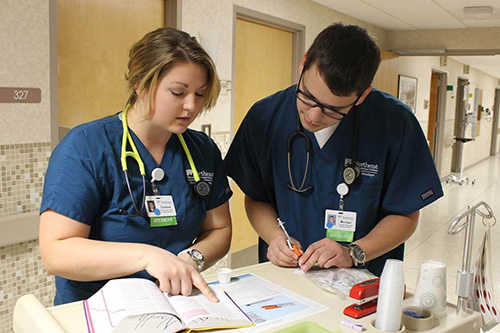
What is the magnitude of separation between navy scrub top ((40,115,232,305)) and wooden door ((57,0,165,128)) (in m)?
1.44

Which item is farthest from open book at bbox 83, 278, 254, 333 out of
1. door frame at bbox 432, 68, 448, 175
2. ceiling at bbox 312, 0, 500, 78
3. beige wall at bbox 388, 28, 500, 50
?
door frame at bbox 432, 68, 448, 175

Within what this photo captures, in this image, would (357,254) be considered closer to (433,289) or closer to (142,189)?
(433,289)

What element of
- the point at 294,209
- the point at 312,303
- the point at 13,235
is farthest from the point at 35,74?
the point at 312,303

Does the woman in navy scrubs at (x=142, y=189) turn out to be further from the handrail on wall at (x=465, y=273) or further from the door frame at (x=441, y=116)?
the door frame at (x=441, y=116)

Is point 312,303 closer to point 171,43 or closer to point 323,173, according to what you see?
point 323,173

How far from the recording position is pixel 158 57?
1330 mm

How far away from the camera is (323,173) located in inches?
→ 65.6

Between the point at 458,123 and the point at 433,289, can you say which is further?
the point at 458,123

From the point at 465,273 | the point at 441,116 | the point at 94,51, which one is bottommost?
the point at 465,273

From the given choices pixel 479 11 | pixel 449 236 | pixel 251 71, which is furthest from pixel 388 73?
pixel 251 71

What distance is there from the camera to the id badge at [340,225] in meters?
1.63

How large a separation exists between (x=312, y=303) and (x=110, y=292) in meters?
0.49

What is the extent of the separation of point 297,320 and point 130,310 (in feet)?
1.25

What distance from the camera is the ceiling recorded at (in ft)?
16.4
